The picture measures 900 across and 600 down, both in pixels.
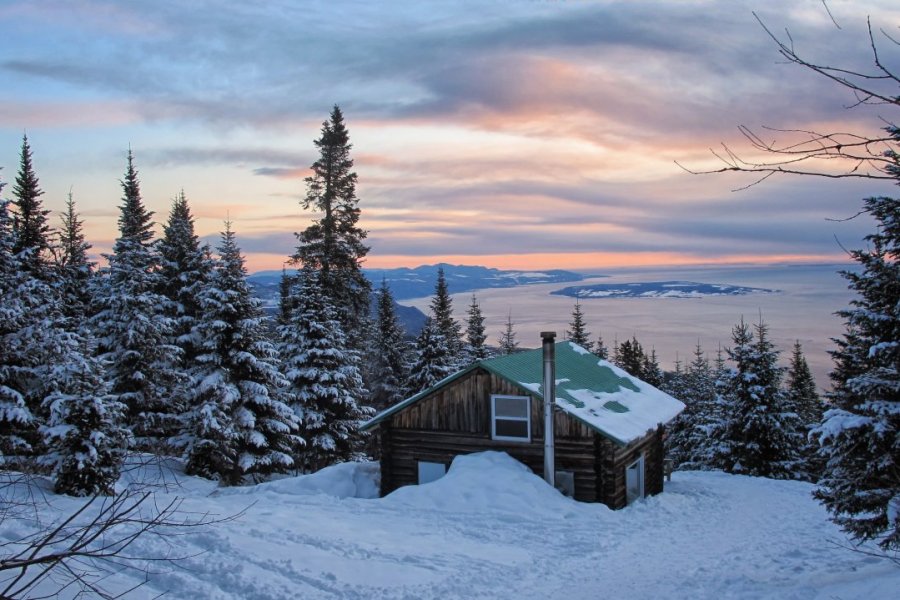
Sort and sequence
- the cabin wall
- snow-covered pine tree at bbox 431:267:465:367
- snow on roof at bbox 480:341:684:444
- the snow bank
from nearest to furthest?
the snow bank
the cabin wall
snow on roof at bbox 480:341:684:444
snow-covered pine tree at bbox 431:267:465:367

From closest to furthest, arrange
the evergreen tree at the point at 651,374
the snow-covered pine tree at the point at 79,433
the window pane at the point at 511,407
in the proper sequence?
the snow-covered pine tree at the point at 79,433, the window pane at the point at 511,407, the evergreen tree at the point at 651,374

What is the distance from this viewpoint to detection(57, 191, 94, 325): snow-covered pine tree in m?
31.0

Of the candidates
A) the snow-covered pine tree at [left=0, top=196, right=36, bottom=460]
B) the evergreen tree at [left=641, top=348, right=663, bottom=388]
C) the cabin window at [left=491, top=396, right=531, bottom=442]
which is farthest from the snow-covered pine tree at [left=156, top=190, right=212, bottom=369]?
the evergreen tree at [left=641, top=348, right=663, bottom=388]

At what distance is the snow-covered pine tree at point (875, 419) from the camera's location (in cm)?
987

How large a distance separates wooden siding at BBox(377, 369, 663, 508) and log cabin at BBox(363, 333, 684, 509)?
3cm

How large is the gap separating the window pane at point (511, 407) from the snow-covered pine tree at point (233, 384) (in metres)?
10.5

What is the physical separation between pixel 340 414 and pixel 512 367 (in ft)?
44.9

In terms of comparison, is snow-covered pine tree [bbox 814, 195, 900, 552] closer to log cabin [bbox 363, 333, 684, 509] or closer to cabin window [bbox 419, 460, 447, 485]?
log cabin [bbox 363, 333, 684, 509]

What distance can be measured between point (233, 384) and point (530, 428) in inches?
509

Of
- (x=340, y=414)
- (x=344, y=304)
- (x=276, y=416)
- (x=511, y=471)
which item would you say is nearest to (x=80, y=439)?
(x=276, y=416)

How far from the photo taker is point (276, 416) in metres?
26.3

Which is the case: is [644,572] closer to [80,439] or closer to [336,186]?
[80,439]

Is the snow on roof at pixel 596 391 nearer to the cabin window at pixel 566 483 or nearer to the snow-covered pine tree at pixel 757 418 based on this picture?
the cabin window at pixel 566 483

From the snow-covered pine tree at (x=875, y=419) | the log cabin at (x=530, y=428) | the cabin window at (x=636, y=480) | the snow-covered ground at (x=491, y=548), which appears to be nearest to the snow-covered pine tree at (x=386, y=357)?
the log cabin at (x=530, y=428)
